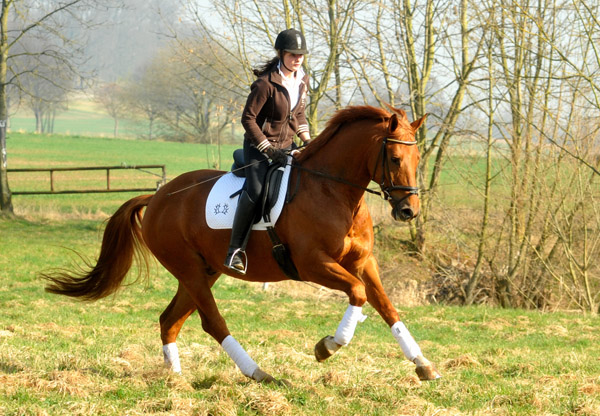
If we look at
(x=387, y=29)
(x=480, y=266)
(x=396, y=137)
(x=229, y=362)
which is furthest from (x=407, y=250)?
(x=396, y=137)

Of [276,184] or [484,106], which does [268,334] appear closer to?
[276,184]

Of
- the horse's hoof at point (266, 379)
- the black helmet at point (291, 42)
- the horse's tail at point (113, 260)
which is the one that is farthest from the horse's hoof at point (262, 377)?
the black helmet at point (291, 42)

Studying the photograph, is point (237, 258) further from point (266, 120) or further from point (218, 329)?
point (266, 120)

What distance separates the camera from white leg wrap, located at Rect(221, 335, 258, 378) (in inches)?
245

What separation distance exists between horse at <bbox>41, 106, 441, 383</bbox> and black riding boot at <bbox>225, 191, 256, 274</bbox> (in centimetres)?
12

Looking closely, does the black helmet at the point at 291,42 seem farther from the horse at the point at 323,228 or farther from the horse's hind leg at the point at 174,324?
the horse's hind leg at the point at 174,324

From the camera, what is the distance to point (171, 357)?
272 inches

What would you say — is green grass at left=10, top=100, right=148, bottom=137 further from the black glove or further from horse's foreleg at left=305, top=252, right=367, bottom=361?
horse's foreleg at left=305, top=252, right=367, bottom=361

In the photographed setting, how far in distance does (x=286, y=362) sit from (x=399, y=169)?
8.50 ft

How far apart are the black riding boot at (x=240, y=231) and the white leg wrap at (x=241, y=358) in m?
0.67

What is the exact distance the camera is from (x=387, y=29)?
59.4 ft

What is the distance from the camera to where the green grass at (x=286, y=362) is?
211 inches

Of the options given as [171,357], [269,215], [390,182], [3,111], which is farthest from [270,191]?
[3,111]

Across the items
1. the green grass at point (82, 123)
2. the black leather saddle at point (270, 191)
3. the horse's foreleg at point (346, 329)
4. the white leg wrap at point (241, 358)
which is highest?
the green grass at point (82, 123)
